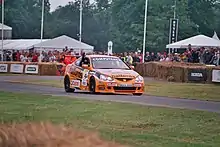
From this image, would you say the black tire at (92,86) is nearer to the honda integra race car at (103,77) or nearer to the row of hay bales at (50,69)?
the honda integra race car at (103,77)

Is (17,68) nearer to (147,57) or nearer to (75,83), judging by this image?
(147,57)

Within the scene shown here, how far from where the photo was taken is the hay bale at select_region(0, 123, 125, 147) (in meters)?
1.84

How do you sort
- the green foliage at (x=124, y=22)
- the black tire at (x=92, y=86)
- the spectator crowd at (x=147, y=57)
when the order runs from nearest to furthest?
the black tire at (x=92, y=86), the spectator crowd at (x=147, y=57), the green foliage at (x=124, y=22)

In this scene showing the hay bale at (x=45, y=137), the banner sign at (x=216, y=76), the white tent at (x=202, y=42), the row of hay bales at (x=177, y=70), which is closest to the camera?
the hay bale at (x=45, y=137)

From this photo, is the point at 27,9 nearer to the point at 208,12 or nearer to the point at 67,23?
the point at 67,23

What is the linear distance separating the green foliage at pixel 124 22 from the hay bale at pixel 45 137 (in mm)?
→ 79094

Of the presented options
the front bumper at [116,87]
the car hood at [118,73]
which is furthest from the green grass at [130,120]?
the car hood at [118,73]

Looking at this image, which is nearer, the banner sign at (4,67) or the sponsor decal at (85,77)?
the sponsor decal at (85,77)

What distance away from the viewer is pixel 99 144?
1911 millimetres

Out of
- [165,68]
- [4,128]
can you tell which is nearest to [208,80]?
[165,68]

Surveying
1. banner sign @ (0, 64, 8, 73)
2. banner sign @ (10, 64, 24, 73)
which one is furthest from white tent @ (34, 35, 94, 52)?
banner sign @ (10, 64, 24, 73)

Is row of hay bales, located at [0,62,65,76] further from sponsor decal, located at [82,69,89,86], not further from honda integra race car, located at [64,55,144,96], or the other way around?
sponsor decal, located at [82,69,89,86]

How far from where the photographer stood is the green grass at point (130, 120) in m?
9.84

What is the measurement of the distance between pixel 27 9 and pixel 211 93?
67078 millimetres
